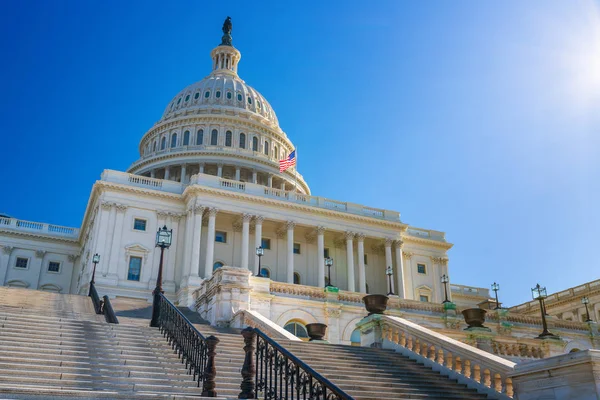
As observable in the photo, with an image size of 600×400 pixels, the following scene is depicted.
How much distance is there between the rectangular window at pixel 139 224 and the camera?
5453cm

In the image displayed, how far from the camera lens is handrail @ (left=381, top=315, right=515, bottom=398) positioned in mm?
14328

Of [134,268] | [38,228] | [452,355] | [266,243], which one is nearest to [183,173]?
[38,228]

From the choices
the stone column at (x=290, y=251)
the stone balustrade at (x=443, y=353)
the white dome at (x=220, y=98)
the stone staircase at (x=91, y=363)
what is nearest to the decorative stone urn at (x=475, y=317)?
the stone balustrade at (x=443, y=353)

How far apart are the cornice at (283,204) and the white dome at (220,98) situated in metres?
35.4

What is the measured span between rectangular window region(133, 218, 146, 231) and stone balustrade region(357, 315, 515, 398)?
37303mm

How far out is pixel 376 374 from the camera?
50.8 feet

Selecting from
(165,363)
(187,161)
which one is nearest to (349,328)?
(165,363)

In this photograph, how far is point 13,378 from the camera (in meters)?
11.2

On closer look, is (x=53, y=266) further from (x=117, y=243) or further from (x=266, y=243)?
(x=266, y=243)

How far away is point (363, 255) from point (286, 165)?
13.8 metres

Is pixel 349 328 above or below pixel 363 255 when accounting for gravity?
below

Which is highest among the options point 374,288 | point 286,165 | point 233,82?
point 233,82

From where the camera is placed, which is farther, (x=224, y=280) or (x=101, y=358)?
(x=224, y=280)

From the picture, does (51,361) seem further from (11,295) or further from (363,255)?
(363,255)
